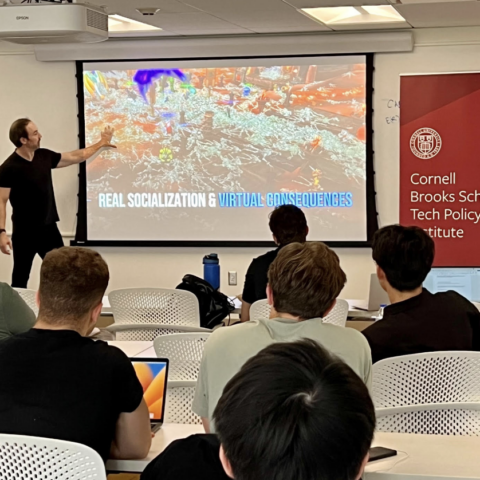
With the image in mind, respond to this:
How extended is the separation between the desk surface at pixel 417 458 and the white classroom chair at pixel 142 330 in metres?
1.73

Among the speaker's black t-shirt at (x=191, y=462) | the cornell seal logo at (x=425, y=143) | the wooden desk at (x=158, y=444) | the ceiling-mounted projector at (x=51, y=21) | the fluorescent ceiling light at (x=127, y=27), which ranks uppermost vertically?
the fluorescent ceiling light at (x=127, y=27)

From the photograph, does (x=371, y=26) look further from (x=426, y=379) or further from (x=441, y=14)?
(x=426, y=379)

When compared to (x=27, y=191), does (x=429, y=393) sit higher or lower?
lower

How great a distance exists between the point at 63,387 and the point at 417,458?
920 mm

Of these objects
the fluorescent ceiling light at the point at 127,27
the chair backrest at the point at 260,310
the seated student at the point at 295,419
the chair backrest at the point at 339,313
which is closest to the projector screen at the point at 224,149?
the fluorescent ceiling light at the point at 127,27

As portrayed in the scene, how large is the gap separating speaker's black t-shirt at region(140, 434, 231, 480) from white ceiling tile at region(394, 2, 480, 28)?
444 centimetres

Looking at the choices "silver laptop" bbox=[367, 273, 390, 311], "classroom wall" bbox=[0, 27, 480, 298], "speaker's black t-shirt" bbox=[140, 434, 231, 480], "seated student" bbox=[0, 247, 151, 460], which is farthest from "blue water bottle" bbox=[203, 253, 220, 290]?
"speaker's black t-shirt" bbox=[140, 434, 231, 480]

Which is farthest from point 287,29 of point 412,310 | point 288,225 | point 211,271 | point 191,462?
point 191,462

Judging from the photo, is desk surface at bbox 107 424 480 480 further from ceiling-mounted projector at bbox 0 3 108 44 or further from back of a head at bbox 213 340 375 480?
ceiling-mounted projector at bbox 0 3 108 44

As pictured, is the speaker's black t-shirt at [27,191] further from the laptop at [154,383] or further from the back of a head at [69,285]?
the back of a head at [69,285]

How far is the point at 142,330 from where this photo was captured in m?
4.23

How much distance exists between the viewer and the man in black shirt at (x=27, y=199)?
6324 mm

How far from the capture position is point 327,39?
21.6 ft

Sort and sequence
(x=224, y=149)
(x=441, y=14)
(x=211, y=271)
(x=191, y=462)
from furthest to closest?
(x=224, y=149) → (x=441, y=14) → (x=211, y=271) → (x=191, y=462)
